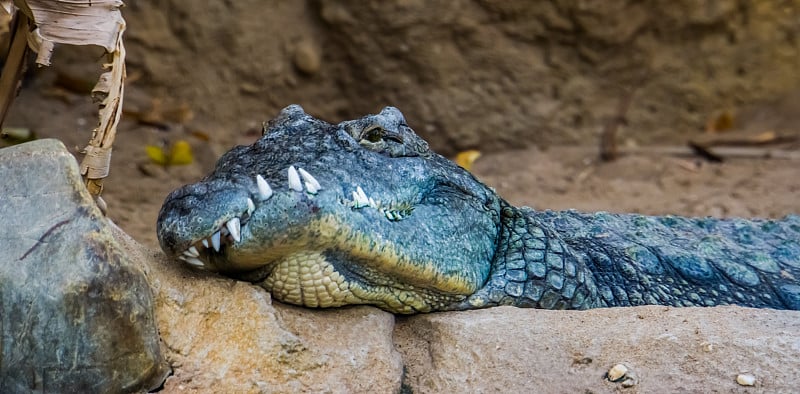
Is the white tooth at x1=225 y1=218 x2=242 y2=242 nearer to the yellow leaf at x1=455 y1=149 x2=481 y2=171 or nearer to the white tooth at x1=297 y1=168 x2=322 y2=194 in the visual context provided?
the white tooth at x1=297 y1=168 x2=322 y2=194

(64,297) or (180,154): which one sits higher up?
(64,297)

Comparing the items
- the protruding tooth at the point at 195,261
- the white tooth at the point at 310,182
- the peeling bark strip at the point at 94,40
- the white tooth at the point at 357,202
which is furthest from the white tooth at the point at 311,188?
the peeling bark strip at the point at 94,40

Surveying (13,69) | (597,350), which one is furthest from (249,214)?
(13,69)

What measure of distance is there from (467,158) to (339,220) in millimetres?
3876

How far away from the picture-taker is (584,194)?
5.74m

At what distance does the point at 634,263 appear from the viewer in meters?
3.21

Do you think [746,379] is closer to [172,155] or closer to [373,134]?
[373,134]

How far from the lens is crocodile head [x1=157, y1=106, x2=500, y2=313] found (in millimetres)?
2428

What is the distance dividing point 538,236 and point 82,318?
146 cm

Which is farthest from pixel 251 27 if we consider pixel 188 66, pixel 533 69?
pixel 533 69

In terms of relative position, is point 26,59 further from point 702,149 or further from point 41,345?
point 702,149

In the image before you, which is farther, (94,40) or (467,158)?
(467,158)

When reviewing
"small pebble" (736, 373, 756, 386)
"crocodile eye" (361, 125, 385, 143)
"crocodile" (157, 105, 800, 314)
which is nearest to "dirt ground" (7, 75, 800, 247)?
"crocodile" (157, 105, 800, 314)

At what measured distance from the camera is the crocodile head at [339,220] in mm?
2428
